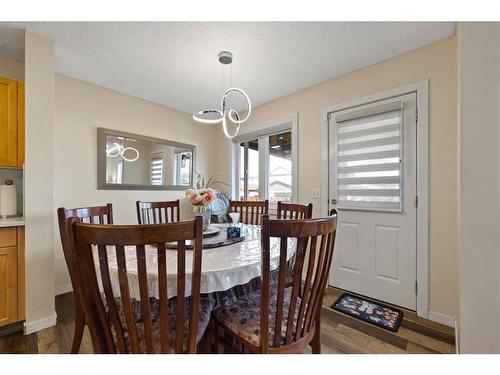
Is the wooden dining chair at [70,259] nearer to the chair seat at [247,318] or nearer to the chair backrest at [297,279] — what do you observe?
the chair seat at [247,318]

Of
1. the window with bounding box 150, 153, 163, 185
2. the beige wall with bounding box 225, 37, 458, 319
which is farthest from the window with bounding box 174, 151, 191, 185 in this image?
the beige wall with bounding box 225, 37, 458, 319

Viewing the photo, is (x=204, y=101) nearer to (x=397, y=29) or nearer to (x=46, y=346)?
(x=397, y=29)

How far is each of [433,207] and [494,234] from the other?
1.01m

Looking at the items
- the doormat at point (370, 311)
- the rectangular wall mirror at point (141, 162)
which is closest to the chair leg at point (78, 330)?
the rectangular wall mirror at point (141, 162)

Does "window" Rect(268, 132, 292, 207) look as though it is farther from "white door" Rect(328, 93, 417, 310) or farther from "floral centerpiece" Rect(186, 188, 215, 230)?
"floral centerpiece" Rect(186, 188, 215, 230)

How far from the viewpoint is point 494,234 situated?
1.05 metres

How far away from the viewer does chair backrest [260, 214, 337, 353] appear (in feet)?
2.85

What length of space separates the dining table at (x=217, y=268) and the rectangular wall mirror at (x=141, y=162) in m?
1.83

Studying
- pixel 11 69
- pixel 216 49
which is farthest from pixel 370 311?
pixel 11 69

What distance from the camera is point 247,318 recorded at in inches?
45.0

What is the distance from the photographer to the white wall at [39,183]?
1780 mm

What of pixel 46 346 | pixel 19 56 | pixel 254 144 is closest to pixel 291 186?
pixel 254 144

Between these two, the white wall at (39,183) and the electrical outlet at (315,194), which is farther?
the electrical outlet at (315,194)
